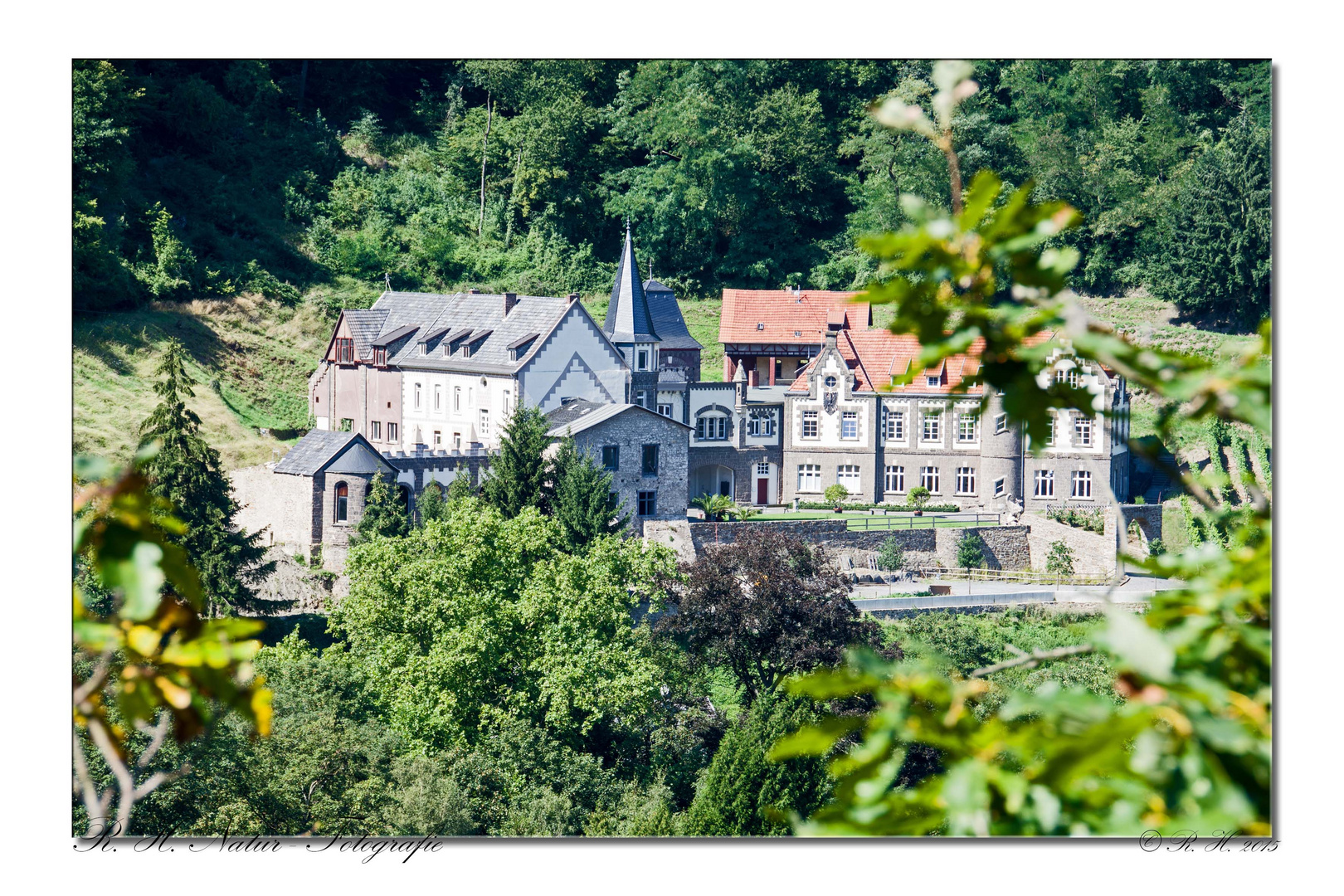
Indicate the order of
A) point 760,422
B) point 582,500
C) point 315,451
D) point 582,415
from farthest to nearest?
point 760,422, point 582,415, point 315,451, point 582,500

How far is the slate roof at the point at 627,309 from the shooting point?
33844mm

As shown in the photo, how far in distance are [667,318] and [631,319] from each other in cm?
162

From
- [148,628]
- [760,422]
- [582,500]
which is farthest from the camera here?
[760,422]

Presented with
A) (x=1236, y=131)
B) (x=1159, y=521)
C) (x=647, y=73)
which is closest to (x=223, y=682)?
(x=1236, y=131)

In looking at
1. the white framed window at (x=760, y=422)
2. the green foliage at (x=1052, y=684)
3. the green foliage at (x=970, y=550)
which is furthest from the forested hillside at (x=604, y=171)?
the green foliage at (x=1052, y=684)

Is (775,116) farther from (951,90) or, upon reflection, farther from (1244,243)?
(951,90)

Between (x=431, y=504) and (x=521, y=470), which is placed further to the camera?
(x=521, y=470)

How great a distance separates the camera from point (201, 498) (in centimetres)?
2281

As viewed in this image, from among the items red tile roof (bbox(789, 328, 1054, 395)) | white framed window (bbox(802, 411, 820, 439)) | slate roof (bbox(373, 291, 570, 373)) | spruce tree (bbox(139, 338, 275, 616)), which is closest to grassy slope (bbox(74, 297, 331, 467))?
spruce tree (bbox(139, 338, 275, 616))

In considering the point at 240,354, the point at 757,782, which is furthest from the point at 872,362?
the point at 757,782

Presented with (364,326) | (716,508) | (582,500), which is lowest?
(716,508)

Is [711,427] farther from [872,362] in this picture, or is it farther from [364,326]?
[364,326]

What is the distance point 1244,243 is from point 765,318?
14.9 metres

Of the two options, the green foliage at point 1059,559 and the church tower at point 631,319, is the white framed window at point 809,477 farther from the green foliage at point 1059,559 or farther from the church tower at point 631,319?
the green foliage at point 1059,559
